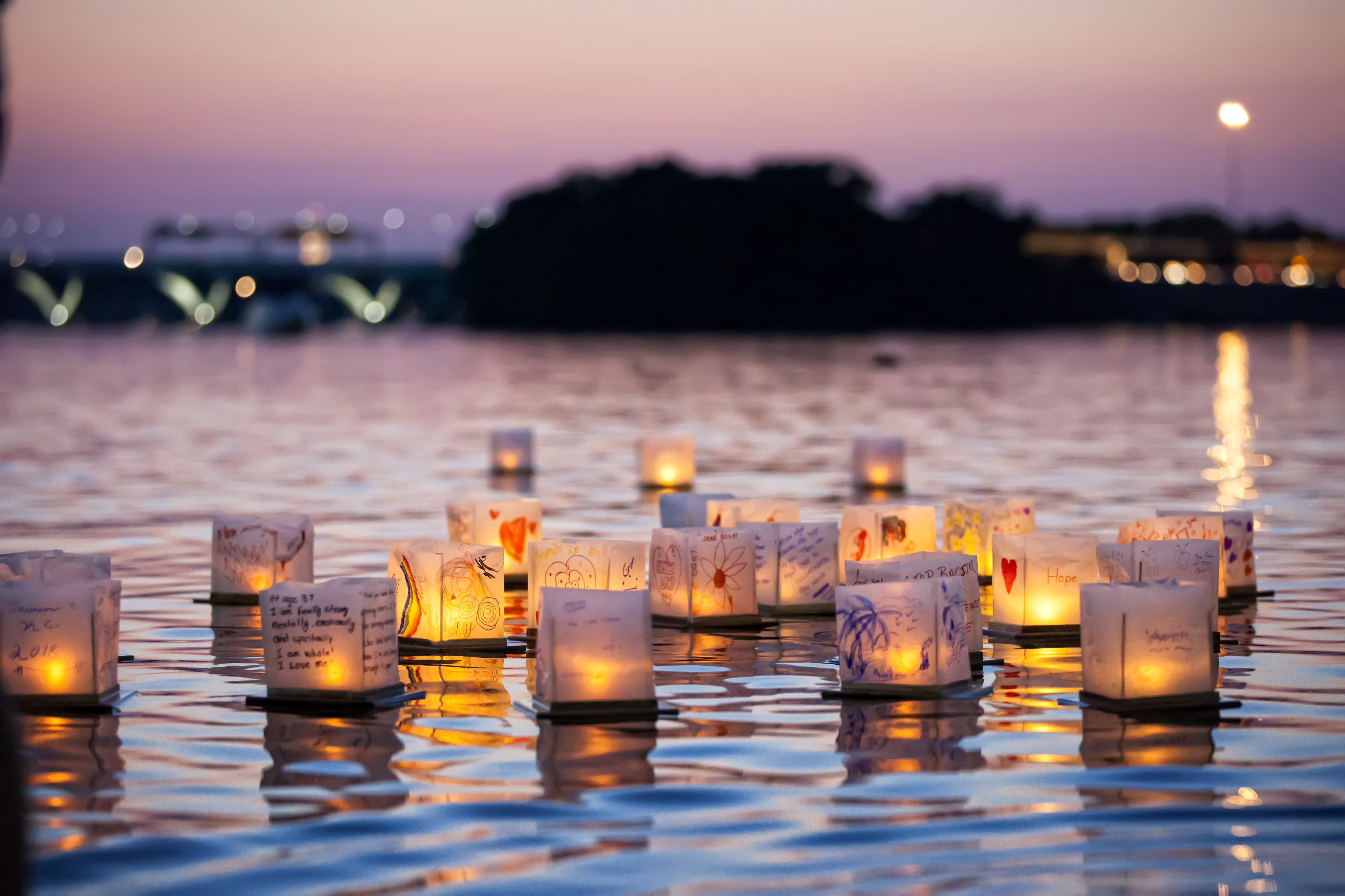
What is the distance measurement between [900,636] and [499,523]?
18.0 feet

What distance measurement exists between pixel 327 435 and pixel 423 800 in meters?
30.6

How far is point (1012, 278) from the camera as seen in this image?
16888cm

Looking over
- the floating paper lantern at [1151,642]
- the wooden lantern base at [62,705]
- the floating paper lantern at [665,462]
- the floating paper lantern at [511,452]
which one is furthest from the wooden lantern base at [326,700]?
the floating paper lantern at [511,452]

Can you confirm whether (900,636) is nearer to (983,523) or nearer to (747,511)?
(747,511)

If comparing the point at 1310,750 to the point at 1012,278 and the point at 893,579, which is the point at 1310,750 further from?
the point at 1012,278

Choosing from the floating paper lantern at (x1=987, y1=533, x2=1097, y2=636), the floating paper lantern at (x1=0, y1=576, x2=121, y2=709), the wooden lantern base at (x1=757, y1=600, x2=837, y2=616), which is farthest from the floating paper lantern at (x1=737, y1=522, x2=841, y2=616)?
the floating paper lantern at (x1=0, y1=576, x2=121, y2=709)

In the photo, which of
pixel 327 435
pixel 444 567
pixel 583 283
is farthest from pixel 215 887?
pixel 583 283

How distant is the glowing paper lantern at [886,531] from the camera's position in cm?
1504

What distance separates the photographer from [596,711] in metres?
10.5

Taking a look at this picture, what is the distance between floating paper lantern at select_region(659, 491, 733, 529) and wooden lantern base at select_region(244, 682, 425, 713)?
4972 mm

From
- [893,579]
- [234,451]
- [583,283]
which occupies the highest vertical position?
[583,283]

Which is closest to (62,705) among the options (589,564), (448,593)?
(448,593)

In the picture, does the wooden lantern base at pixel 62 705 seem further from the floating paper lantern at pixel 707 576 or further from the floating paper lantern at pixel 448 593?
the floating paper lantern at pixel 707 576

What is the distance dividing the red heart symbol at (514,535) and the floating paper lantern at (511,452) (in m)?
12.5
